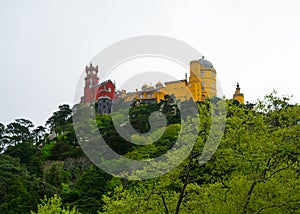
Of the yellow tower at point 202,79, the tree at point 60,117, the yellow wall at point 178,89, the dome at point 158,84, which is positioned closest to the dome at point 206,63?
the yellow tower at point 202,79

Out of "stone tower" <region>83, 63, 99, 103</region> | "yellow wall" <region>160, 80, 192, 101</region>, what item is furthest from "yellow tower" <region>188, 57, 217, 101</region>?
"stone tower" <region>83, 63, 99, 103</region>

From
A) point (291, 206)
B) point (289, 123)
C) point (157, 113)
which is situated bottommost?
point (291, 206)

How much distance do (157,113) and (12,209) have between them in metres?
22.6

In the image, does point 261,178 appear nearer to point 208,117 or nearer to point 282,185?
point 282,185

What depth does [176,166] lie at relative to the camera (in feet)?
32.2

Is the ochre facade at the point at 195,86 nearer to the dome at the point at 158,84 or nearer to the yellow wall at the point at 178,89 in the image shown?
the yellow wall at the point at 178,89

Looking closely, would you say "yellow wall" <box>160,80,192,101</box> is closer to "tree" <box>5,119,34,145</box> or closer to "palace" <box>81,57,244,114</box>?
"palace" <box>81,57,244,114</box>

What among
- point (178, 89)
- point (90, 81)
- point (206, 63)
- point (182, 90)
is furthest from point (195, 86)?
point (90, 81)

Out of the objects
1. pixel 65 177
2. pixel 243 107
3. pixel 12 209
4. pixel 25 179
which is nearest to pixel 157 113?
pixel 65 177

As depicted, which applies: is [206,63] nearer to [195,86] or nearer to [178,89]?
[195,86]

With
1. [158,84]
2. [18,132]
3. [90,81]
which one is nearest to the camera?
[18,132]

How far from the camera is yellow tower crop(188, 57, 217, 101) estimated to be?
53875mm

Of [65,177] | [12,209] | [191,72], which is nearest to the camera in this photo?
[12,209]

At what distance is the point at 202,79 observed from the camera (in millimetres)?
54969
